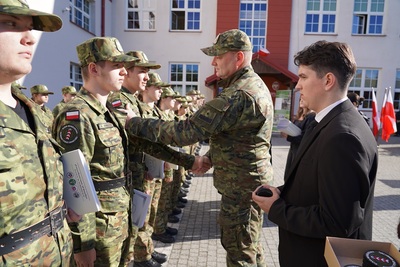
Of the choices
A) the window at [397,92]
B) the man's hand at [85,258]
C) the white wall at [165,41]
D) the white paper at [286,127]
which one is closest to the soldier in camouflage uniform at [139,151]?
the man's hand at [85,258]

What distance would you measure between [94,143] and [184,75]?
49.1 feet

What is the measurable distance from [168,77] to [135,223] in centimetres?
1465

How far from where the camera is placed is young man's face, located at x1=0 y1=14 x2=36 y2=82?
4.28ft

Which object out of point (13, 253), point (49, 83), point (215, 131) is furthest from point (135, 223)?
point (49, 83)

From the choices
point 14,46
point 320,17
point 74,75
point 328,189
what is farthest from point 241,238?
point 320,17

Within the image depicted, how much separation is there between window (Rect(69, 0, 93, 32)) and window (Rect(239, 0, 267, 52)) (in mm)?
7577

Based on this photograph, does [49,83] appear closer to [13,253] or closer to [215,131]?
[215,131]

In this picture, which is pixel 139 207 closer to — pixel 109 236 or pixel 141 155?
pixel 109 236

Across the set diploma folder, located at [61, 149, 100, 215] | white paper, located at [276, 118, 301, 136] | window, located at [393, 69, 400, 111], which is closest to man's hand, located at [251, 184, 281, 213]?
diploma folder, located at [61, 149, 100, 215]

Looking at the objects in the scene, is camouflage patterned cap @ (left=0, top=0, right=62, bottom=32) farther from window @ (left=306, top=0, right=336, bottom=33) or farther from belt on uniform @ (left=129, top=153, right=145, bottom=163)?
window @ (left=306, top=0, right=336, bottom=33)

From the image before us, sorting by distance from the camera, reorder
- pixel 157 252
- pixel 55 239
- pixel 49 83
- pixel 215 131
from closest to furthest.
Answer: pixel 55 239 < pixel 215 131 < pixel 157 252 < pixel 49 83

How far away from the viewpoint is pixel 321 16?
16.2 meters

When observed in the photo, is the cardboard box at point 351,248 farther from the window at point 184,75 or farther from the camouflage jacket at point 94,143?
the window at point 184,75

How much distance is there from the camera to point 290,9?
628 inches
